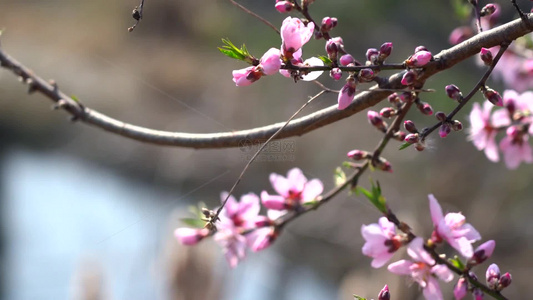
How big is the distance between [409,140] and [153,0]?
4.02 metres

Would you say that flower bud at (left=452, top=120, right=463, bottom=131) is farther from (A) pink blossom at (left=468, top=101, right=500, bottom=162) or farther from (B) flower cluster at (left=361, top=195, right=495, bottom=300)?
(A) pink blossom at (left=468, top=101, right=500, bottom=162)

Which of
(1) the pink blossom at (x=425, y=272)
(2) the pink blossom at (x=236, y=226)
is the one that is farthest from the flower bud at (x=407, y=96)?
(2) the pink blossom at (x=236, y=226)

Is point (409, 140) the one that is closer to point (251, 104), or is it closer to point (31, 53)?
point (251, 104)

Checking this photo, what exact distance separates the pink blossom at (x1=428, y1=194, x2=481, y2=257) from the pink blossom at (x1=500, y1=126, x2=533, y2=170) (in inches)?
11.2

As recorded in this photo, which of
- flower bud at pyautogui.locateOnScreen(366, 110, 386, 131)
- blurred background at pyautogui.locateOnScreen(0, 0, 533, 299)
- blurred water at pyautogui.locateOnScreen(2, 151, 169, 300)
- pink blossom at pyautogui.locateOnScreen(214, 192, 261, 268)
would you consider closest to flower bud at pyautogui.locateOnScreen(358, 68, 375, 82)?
flower bud at pyautogui.locateOnScreen(366, 110, 386, 131)

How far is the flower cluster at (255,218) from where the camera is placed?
24.6 inches

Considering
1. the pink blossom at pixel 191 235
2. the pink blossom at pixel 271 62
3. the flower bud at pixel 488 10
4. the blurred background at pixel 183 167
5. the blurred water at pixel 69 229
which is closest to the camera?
the pink blossom at pixel 271 62

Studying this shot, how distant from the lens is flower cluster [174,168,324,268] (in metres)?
0.62

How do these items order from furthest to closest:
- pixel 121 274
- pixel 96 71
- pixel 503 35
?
1. pixel 96 71
2. pixel 121 274
3. pixel 503 35

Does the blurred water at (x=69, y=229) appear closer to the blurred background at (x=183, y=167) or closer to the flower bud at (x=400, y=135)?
the blurred background at (x=183, y=167)

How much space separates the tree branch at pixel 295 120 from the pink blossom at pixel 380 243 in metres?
0.10

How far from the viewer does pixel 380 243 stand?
50 cm

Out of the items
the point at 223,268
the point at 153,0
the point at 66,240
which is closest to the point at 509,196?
A: the point at 223,268

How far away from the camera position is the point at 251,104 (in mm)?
4012
